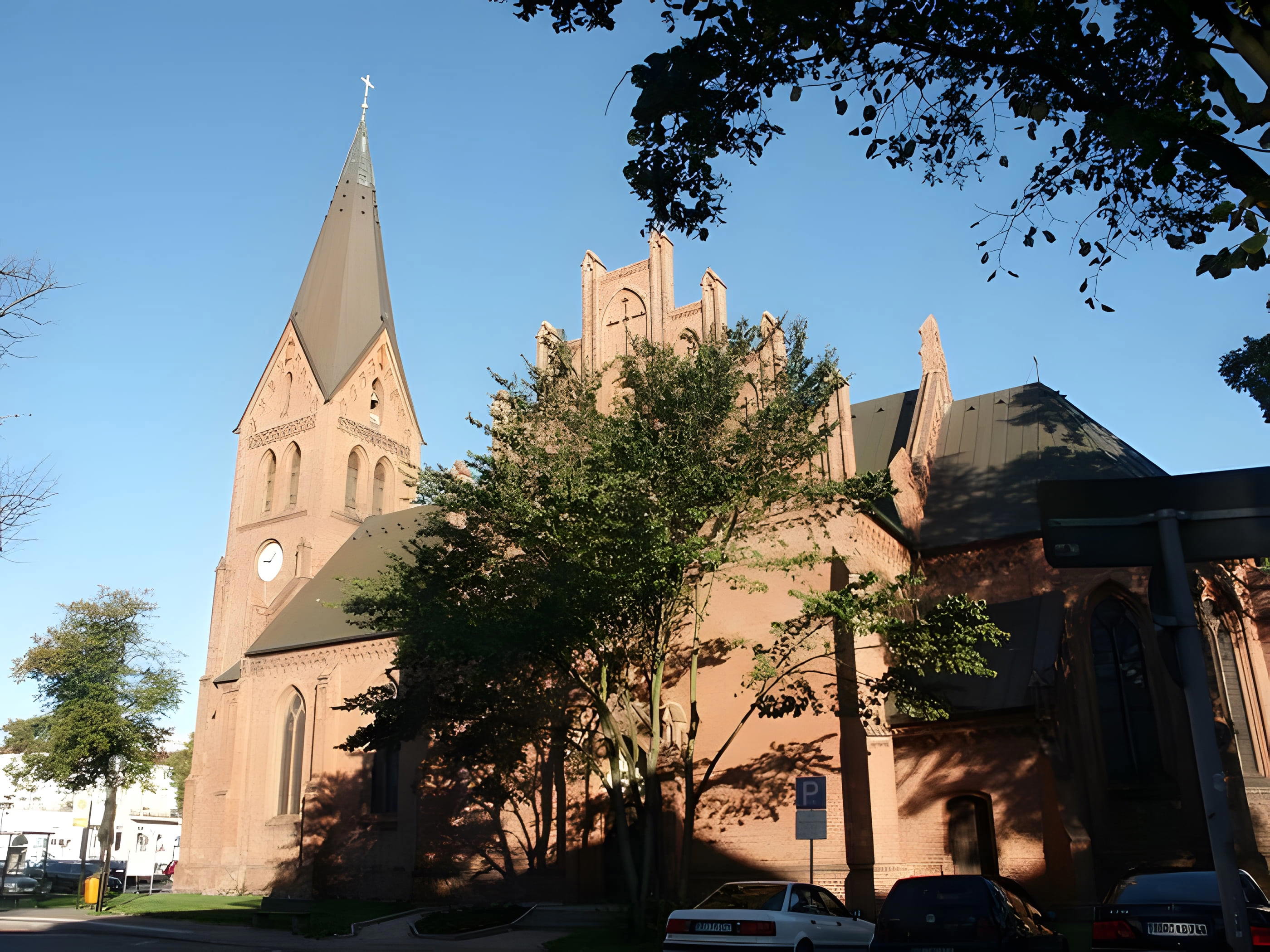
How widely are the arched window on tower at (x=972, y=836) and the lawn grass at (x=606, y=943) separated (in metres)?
6.76

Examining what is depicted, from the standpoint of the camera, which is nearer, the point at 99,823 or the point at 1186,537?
the point at 1186,537

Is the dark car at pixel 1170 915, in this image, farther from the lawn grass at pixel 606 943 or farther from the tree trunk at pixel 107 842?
the tree trunk at pixel 107 842

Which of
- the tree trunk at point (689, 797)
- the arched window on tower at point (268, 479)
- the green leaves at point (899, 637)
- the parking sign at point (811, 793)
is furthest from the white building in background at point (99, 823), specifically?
the parking sign at point (811, 793)

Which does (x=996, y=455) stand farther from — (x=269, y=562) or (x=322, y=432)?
(x=269, y=562)

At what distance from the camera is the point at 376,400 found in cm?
4419

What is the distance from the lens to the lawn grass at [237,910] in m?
22.5

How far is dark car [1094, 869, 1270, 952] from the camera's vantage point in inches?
322

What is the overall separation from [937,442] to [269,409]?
29.3 m

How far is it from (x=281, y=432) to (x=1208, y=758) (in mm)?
42475

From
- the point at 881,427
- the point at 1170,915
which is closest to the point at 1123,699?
the point at 881,427

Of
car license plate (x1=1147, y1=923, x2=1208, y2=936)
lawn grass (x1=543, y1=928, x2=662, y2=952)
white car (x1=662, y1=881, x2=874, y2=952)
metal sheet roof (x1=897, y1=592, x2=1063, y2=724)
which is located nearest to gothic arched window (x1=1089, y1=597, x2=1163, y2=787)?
metal sheet roof (x1=897, y1=592, x2=1063, y2=724)

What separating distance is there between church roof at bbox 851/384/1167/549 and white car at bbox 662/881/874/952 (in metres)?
13.2

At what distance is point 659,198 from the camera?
30.3 feet

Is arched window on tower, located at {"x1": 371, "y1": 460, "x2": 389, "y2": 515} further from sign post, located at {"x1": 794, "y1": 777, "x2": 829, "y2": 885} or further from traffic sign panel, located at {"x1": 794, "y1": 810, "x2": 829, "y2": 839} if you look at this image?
traffic sign panel, located at {"x1": 794, "y1": 810, "x2": 829, "y2": 839}
